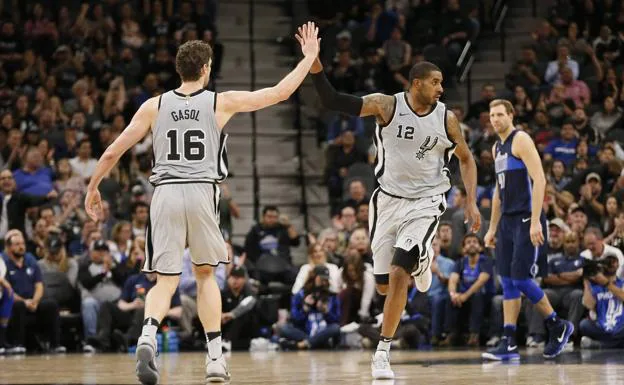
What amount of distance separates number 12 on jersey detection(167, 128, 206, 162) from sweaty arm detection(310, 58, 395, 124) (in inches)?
44.1

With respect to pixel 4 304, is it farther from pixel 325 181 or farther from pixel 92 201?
pixel 92 201

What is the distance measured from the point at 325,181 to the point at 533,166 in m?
7.87

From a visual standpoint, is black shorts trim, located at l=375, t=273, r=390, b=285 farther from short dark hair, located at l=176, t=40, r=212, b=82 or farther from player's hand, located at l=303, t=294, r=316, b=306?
player's hand, located at l=303, t=294, r=316, b=306

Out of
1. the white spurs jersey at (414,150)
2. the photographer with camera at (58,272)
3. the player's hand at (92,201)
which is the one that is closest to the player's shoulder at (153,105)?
the player's hand at (92,201)

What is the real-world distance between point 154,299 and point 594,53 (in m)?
12.5

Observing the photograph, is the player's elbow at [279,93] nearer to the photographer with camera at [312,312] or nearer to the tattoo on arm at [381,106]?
the tattoo on arm at [381,106]

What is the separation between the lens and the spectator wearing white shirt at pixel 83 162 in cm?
1683

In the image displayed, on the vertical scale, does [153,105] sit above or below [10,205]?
above

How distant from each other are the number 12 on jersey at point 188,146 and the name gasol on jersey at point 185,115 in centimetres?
8

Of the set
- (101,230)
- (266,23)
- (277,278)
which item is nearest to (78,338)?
(101,230)

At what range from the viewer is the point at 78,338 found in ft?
49.9

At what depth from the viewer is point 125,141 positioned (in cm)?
762

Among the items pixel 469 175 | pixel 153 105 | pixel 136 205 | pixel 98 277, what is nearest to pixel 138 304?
pixel 98 277

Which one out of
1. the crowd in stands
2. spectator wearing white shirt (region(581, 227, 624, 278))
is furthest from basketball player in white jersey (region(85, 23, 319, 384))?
spectator wearing white shirt (region(581, 227, 624, 278))
